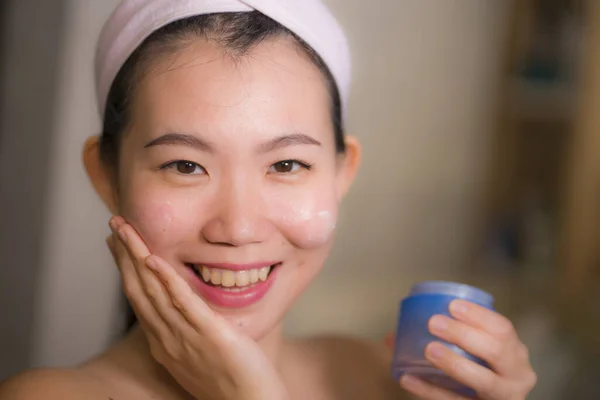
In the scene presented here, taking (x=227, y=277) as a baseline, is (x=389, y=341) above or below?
below

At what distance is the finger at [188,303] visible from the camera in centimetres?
68

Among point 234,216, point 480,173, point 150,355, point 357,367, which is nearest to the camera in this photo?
point 234,216

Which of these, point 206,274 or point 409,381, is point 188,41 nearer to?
point 206,274

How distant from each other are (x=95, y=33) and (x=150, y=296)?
575mm

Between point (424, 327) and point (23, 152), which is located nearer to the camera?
point (424, 327)

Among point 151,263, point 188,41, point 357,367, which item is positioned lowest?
point 357,367

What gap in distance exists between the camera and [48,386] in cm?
70

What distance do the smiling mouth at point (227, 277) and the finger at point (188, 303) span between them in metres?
0.04

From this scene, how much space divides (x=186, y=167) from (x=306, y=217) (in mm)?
143

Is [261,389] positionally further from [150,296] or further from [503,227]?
[503,227]

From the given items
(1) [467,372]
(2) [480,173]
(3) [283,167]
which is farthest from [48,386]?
(2) [480,173]

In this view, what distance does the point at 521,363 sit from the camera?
78cm

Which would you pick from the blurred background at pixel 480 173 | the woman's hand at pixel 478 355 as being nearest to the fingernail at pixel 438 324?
the woman's hand at pixel 478 355

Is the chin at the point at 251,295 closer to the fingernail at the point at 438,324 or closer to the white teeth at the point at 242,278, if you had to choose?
the white teeth at the point at 242,278
